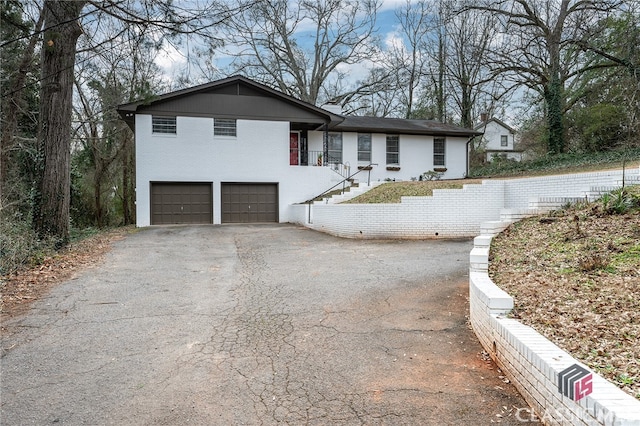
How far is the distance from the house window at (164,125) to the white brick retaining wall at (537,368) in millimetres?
16051

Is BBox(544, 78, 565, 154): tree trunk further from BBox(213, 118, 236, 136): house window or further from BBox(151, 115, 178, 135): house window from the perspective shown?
BBox(151, 115, 178, 135): house window

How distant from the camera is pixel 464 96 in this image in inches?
1059

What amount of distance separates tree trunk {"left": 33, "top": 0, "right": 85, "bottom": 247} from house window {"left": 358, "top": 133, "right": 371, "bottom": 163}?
14.3m

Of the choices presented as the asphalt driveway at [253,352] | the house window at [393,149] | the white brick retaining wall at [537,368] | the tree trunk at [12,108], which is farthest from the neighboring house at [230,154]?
the white brick retaining wall at [537,368]

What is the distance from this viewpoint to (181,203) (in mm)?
17656

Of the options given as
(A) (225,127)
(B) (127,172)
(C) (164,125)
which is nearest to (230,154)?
(A) (225,127)

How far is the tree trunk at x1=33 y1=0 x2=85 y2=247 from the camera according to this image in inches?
358

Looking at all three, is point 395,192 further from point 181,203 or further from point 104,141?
point 104,141

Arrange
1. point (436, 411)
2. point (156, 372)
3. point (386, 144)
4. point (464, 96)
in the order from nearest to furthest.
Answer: point (436, 411) < point (156, 372) < point (386, 144) < point (464, 96)

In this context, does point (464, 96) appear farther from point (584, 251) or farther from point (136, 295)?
point (136, 295)

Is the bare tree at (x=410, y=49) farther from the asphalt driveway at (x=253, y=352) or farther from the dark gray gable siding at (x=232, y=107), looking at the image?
the asphalt driveway at (x=253, y=352)

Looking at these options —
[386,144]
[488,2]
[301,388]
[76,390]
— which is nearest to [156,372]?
[76,390]

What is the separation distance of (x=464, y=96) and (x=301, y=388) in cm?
2737

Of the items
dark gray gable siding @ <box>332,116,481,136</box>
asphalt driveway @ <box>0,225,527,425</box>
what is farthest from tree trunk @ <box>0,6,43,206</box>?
dark gray gable siding @ <box>332,116,481,136</box>
